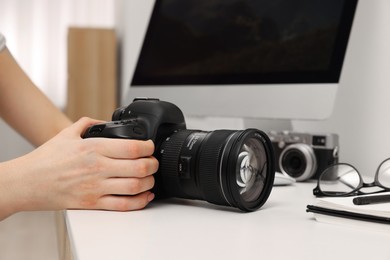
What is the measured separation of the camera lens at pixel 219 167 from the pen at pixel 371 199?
0.38 feet

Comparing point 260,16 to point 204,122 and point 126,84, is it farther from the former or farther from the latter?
point 126,84

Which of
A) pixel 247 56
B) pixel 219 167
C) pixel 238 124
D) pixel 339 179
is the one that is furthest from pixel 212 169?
pixel 238 124

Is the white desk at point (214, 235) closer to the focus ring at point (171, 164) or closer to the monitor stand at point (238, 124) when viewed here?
the focus ring at point (171, 164)

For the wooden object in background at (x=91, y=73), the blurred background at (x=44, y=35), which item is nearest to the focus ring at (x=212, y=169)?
the wooden object in background at (x=91, y=73)

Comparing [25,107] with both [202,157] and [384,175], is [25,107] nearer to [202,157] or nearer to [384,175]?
[202,157]

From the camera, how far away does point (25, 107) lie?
41.3 inches

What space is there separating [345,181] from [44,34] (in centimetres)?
319

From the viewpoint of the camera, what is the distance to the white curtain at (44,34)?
11.5 feet

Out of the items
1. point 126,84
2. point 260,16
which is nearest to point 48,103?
point 260,16

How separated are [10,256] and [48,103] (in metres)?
0.71

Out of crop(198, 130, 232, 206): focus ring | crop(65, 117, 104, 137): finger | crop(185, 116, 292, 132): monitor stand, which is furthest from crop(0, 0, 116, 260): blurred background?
crop(198, 130, 232, 206): focus ring

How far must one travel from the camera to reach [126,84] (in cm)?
334

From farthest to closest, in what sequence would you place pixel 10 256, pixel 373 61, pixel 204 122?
pixel 204 122 → pixel 10 256 → pixel 373 61

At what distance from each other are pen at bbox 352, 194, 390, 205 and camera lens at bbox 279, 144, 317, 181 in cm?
30
